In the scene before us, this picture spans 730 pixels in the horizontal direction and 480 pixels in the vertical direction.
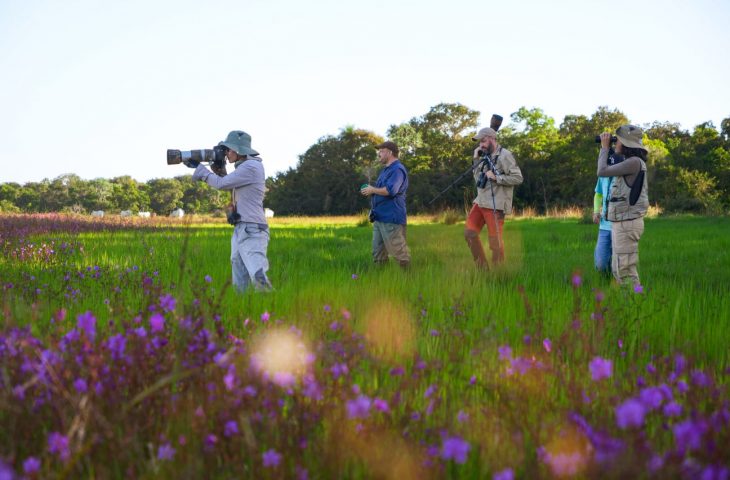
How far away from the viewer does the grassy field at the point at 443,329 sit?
1751 mm

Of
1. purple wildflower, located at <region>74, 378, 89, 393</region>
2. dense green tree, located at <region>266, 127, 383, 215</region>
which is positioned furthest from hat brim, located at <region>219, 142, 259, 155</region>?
dense green tree, located at <region>266, 127, 383, 215</region>

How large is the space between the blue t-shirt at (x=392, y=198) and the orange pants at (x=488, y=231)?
1.02 metres

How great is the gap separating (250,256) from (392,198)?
256 cm

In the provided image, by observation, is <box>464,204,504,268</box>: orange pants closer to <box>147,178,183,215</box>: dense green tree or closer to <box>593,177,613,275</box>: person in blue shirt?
<box>593,177,613,275</box>: person in blue shirt

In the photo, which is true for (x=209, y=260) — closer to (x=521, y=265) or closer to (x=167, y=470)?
(x=521, y=265)

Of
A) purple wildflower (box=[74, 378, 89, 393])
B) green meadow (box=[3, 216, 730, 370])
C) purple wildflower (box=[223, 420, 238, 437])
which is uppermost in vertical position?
purple wildflower (box=[74, 378, 89, 393])

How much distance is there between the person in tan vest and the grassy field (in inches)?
19.2

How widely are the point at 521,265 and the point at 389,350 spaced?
5.50 meters

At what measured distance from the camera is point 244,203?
6.01 metres

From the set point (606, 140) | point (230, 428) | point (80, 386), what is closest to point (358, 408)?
point (230, 428)

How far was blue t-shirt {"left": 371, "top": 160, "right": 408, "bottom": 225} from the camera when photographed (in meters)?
7.56

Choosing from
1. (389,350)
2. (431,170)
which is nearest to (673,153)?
(431,170)

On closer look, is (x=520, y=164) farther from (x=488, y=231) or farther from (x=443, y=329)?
(x=443, y=329)

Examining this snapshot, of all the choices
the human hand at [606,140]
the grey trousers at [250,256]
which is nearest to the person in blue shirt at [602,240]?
the human hand at [606,140]
